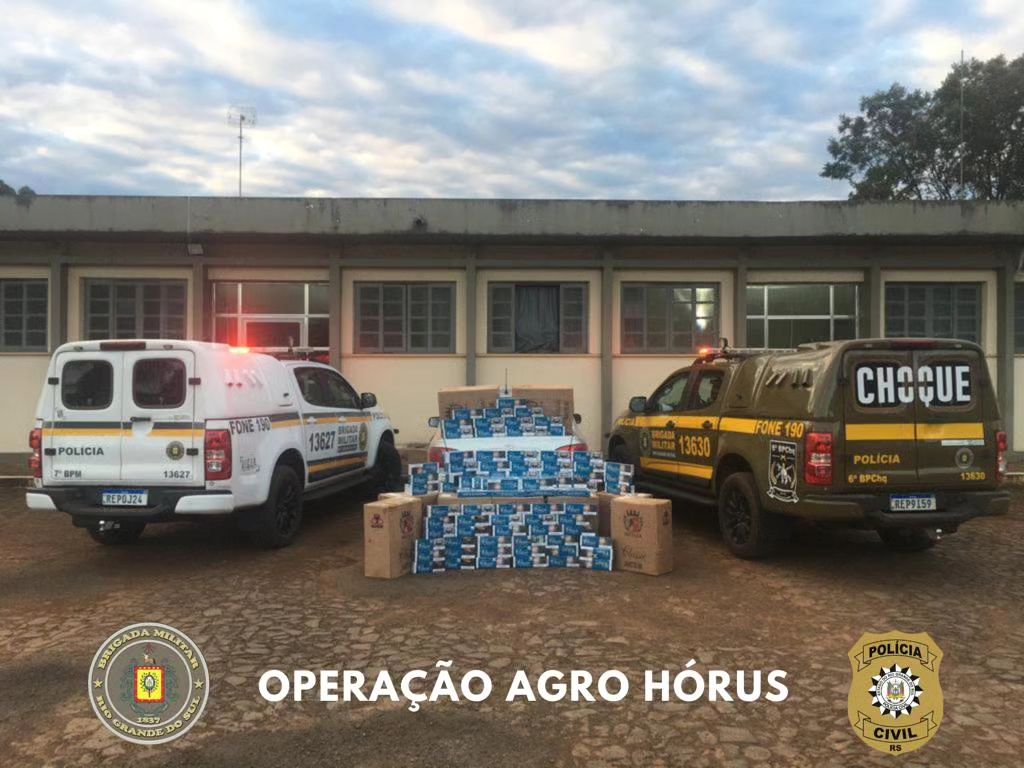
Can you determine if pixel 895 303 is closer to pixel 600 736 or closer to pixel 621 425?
pixel 621 425

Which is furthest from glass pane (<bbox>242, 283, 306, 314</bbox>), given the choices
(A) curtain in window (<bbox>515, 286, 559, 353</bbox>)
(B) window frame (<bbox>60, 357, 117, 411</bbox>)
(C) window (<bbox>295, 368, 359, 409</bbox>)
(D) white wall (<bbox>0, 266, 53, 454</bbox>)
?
(B) window frame (<bbox>60, 357, 117, 411</bbox>)

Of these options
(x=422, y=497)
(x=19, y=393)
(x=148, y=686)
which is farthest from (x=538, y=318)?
(x=148, y=686)

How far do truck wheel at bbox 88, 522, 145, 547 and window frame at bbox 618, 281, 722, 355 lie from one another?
313 inches

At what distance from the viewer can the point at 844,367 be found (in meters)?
5.79

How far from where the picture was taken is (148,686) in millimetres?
3758

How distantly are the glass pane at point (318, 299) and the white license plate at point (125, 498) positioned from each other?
6.91 m

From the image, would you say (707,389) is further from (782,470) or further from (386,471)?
(386,471)

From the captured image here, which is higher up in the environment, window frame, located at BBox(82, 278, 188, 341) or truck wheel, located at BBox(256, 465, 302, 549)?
window frame, located at BBox(82, 278, 188, 341)

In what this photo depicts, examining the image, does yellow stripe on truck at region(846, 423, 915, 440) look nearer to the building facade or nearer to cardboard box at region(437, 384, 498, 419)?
cardboard box at region(437, 384, 498, 419)

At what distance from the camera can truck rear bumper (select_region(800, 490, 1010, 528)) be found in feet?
18.4

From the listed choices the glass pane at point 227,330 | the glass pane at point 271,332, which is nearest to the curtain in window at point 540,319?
the glass pane at point 271,332

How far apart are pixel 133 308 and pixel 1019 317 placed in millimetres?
15034

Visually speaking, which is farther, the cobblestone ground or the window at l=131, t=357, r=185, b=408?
the window at l=131, t=357, r=185, b=408

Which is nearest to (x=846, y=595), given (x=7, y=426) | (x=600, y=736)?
(x=600, y=736)
